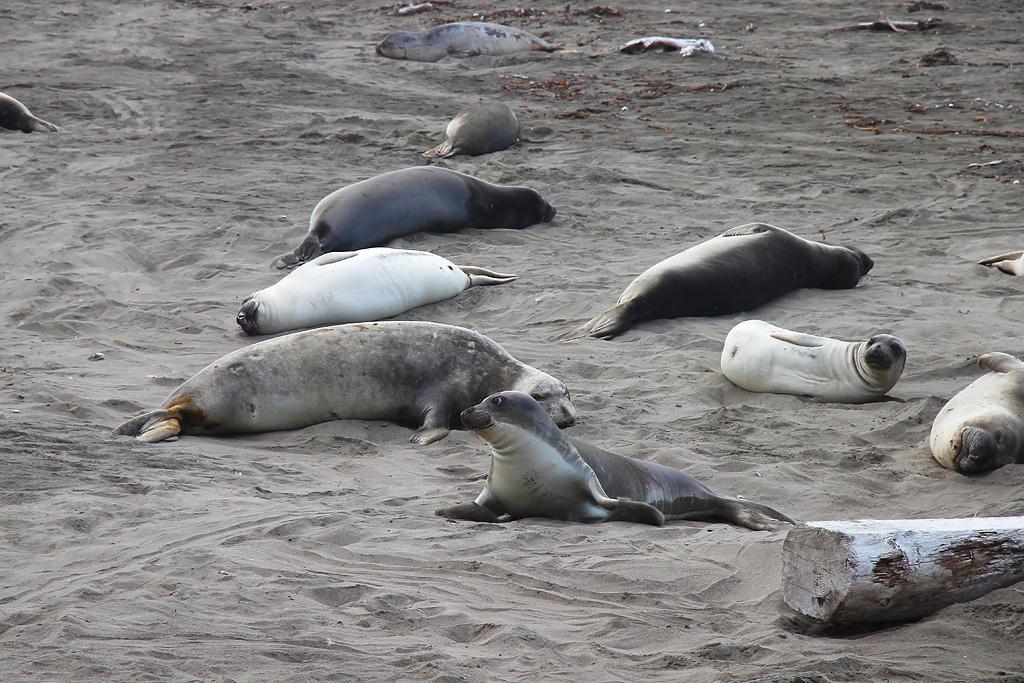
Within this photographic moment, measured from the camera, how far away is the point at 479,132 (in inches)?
413

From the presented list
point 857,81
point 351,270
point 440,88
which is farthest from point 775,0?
point 351,270

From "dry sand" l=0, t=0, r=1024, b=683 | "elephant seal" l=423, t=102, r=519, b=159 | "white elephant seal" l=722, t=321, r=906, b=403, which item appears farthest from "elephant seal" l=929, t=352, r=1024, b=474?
"elephant seal" l=423, t=102, r=519, b=159

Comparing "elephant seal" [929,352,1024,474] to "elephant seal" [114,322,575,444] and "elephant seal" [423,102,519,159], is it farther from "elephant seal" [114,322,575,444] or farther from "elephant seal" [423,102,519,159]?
"elephant seal" [423,102,519,159]

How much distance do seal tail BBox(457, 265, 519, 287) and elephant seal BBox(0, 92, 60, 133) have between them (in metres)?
6.72

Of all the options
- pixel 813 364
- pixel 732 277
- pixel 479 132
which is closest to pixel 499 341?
pixel 732 277

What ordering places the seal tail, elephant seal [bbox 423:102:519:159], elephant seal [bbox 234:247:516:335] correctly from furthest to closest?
elephant seal [bbox 423:102:519:159]
the seal tail
elephant seal [bbox 234:247:516:335]

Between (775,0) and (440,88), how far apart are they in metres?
7.67

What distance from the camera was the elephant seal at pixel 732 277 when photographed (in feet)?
20.6

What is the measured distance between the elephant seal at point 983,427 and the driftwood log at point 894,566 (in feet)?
4.34

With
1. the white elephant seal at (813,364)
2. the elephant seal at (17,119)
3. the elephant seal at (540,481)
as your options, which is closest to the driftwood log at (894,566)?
the elephant seal at (540,481)

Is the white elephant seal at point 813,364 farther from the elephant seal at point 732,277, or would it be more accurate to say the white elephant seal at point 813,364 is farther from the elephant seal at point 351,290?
the elephant seal at point 351,290

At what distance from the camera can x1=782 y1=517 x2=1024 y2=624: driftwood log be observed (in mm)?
2562

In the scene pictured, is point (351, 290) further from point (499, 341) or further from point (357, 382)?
point (357, 382)

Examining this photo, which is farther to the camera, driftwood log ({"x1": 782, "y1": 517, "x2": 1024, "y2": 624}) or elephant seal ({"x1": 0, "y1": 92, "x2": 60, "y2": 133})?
elephant seal ({"x1": 0, "y1": 92, "x2": 60, "y2": 133})
